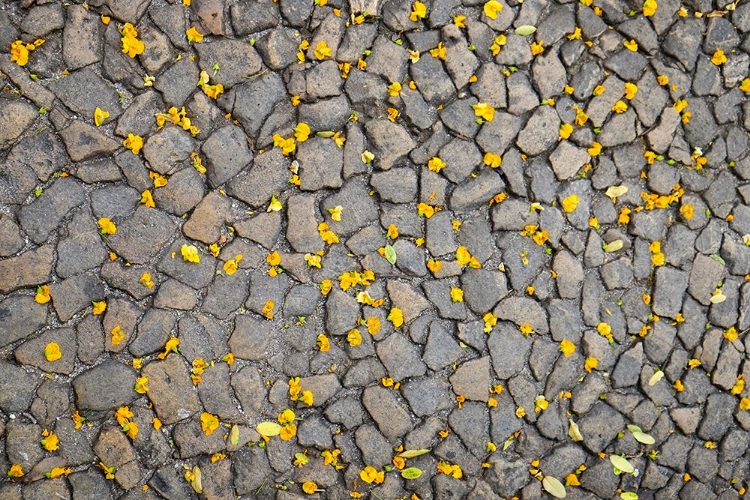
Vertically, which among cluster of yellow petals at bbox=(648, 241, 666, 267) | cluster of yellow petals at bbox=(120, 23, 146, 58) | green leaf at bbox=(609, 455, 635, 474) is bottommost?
green leaf at bbox=(609, 455, 635, 474)

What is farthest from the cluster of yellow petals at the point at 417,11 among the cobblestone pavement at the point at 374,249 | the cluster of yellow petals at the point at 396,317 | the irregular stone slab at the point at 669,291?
the irregular stone slab at the point at 669,291

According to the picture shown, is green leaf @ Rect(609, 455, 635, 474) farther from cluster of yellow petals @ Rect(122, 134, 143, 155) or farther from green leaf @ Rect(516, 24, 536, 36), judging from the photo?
cluster of yellow petals @ Rect(122, 134, 143, 155)

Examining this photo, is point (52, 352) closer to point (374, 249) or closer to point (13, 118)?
point (13, 118)

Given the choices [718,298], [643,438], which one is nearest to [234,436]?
[643,438]

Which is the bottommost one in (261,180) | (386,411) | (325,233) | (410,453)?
(410,453)

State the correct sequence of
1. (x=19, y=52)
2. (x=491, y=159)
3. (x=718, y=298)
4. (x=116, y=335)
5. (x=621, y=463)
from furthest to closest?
(x=718, y=298) < (x=621, y=463) < (x=491, y=159) < (x=116, y=335) < (x=19, y=52)

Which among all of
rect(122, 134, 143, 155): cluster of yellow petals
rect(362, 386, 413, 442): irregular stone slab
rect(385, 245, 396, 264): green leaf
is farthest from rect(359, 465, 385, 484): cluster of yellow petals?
rect(122, 134, 143, 155): cluster of yellow petals

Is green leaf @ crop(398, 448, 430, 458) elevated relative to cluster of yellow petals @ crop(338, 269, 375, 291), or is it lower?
lower

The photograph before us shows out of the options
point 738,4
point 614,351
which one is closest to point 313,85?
point 614,351
